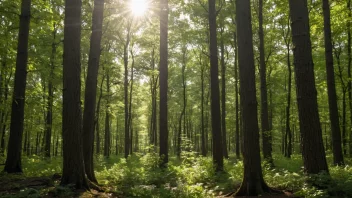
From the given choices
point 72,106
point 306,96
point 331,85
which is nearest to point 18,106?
point 72,106

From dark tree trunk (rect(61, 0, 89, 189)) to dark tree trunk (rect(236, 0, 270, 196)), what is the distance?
14.5 feet

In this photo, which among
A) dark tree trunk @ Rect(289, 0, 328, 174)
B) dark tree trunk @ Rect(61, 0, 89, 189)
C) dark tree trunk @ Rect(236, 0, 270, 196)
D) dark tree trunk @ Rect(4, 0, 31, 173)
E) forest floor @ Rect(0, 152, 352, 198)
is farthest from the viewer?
dark tree trunk @ Rect(4, 0, 31, 173)

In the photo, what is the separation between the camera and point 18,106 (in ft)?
36.3

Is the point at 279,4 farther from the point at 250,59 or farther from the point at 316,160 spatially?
the point at 316,160

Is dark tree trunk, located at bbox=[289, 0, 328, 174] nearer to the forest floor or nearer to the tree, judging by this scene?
the forest floor

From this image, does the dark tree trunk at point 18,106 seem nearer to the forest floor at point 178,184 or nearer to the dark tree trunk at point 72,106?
the forest floor at point 178,184

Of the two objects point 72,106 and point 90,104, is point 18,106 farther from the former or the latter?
point 72,106

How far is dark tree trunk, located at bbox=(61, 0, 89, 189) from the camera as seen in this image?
24.1 ft

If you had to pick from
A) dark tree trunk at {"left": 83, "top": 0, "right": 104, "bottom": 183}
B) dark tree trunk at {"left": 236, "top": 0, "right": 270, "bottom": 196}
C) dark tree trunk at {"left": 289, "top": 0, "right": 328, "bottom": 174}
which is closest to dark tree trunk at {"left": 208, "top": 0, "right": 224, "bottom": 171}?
dark tree trunk at {"left": 236, "top": 0, "right": 270, "bottom": 196}

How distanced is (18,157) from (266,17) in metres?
16.8

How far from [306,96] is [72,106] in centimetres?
602

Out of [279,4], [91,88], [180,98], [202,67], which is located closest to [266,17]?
[279,4]

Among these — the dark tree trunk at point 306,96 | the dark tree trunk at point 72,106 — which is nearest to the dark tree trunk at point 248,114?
the dark tree trunk at point 306,96

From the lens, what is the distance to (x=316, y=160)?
671 centimetres
